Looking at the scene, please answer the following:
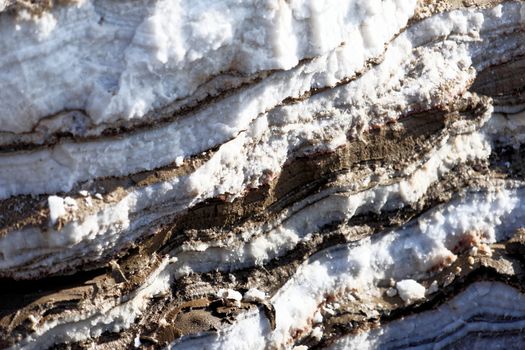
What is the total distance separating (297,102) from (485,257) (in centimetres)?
163

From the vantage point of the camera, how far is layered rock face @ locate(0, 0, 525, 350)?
3559mm

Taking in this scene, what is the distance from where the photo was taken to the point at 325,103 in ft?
14.0

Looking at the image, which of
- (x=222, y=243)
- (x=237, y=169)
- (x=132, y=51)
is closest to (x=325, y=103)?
(x=237, y=169)

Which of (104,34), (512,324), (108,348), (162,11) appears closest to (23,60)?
(104,34)

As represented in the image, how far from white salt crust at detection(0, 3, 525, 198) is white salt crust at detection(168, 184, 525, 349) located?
0.70 metres

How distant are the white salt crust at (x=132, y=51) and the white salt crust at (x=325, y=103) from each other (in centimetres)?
15

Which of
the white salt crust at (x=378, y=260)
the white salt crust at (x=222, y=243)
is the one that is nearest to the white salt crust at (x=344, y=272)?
the white salt crust at (x=378, y=260)

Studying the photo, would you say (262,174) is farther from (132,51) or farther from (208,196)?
(132,51)

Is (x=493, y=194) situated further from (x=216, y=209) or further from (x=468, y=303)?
(x=216, y=209)

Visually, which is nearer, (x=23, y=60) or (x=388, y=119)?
(x=23, y=60)

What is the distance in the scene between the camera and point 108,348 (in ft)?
13.1

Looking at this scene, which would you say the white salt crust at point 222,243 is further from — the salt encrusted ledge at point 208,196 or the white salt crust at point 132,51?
the white salt crust at point 132,51

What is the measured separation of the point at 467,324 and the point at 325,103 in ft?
5.54

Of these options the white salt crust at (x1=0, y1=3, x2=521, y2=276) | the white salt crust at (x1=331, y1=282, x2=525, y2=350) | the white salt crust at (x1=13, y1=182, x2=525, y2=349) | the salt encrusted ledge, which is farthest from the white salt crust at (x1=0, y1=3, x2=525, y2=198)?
A: the white salt crust at (x1=331, y1=282, x2=525, y2=350)
